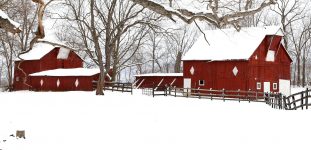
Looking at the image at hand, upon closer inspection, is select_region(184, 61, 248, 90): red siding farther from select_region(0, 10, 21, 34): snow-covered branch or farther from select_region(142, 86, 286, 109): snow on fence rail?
select_region(0, 10, 21, 34): snow-covered branch

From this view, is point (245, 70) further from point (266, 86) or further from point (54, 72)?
point (54, 72)

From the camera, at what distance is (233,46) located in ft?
130

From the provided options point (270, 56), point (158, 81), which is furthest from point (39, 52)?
point (270, 56)

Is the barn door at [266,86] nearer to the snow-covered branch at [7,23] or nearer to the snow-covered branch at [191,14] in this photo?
the snow-covered branch at [191,14]

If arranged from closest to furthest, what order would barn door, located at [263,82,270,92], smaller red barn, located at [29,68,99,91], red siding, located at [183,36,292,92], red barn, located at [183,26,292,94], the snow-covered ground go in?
the snow-covered ground, red siding, located at [183,36,292,92], red barn, located at [183,26,292,94], barn door, located at [263,82,270,92], smaller red barn, located at [29,68,99,91]

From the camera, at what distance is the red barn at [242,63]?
37781mm

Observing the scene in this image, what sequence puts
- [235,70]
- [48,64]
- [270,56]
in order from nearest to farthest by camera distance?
[235,70]
[270,56]
[48,64]

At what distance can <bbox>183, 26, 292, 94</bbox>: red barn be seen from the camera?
3778 cm

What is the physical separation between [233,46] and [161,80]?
1384 cm

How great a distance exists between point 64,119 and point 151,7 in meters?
10.5

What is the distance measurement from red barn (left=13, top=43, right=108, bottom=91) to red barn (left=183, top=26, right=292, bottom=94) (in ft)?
42.2

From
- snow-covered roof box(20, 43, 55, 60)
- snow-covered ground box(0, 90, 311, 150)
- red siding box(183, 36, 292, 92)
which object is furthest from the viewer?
snow-covered roof box(20, 43, 55, 60)

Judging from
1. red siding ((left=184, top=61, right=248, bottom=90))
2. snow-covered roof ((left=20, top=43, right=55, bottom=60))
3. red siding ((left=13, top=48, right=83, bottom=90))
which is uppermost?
snow-covered roof ((left=20, top=43, right=55, bottom=60))

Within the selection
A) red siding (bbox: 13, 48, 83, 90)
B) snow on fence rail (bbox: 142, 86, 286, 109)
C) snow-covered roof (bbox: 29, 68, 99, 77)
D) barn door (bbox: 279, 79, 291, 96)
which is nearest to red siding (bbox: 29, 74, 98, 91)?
snow-covered roof (bbox: 29, 68, 99, 77)
